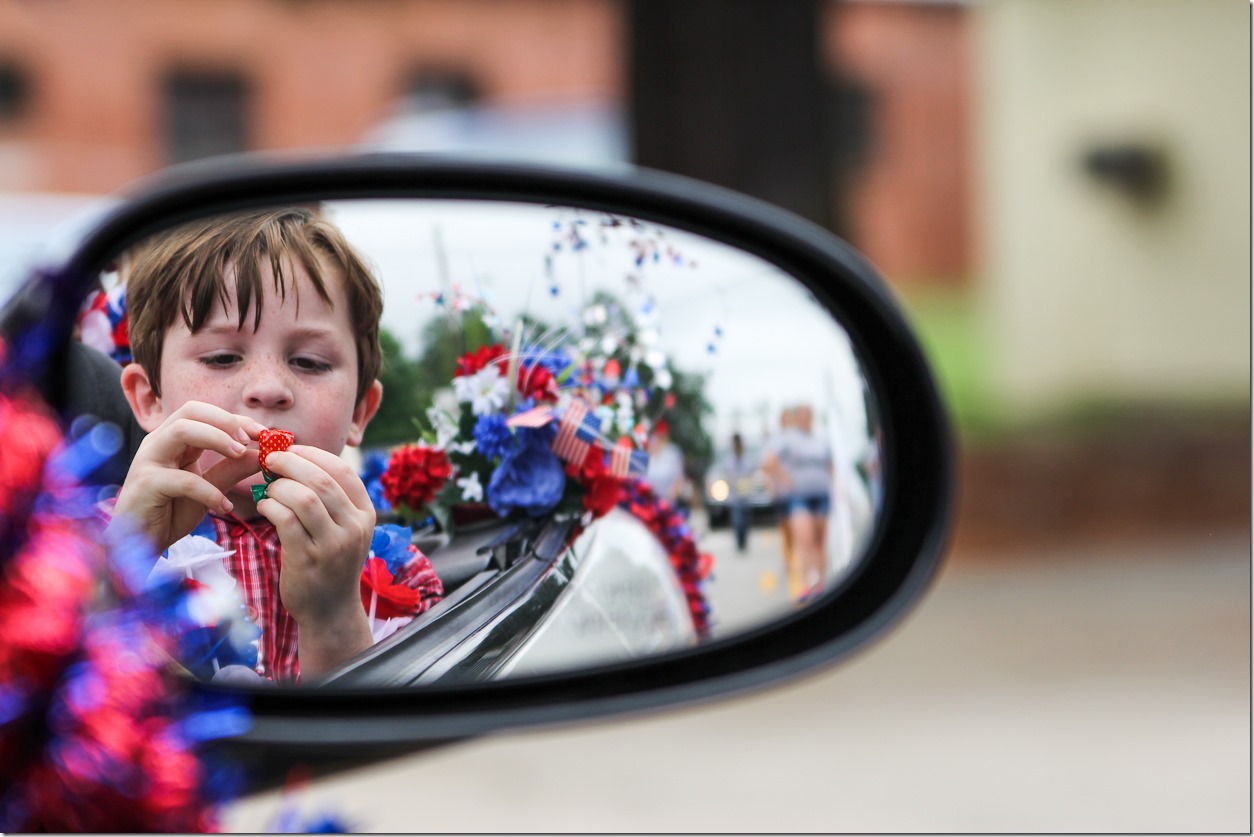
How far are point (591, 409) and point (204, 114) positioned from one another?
742 inches

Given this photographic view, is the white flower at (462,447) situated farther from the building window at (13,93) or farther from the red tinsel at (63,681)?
the building window at (13,93)

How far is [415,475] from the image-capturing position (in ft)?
3.33

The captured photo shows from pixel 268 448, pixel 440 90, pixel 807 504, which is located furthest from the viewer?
pixel 440 90

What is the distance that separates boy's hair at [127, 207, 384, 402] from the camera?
3.16 ft

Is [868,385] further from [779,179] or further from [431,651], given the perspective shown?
[779,179]

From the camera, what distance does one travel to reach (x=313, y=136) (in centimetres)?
1819

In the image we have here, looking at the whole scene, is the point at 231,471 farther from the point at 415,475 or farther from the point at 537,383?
the point at 537,383

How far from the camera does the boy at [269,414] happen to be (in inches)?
36.4

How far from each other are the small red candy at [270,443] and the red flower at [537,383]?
0.70 ft

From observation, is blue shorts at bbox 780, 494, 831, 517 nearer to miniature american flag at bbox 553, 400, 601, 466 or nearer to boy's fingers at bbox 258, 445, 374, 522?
miniature american flag at bbox 553, 400, 601, 466

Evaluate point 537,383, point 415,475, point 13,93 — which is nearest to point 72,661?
point 415,475

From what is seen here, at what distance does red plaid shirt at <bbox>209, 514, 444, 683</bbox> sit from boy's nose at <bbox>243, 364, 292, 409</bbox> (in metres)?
0.09

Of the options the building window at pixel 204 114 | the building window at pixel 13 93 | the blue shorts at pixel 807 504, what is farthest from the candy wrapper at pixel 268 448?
the building window at pixel 204 114

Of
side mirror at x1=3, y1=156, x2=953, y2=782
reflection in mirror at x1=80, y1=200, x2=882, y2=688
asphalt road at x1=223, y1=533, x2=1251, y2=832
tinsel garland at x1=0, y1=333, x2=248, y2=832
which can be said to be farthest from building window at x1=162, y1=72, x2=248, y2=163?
tinsel garland at x1=0, y1=333, x2=248, y2=832
